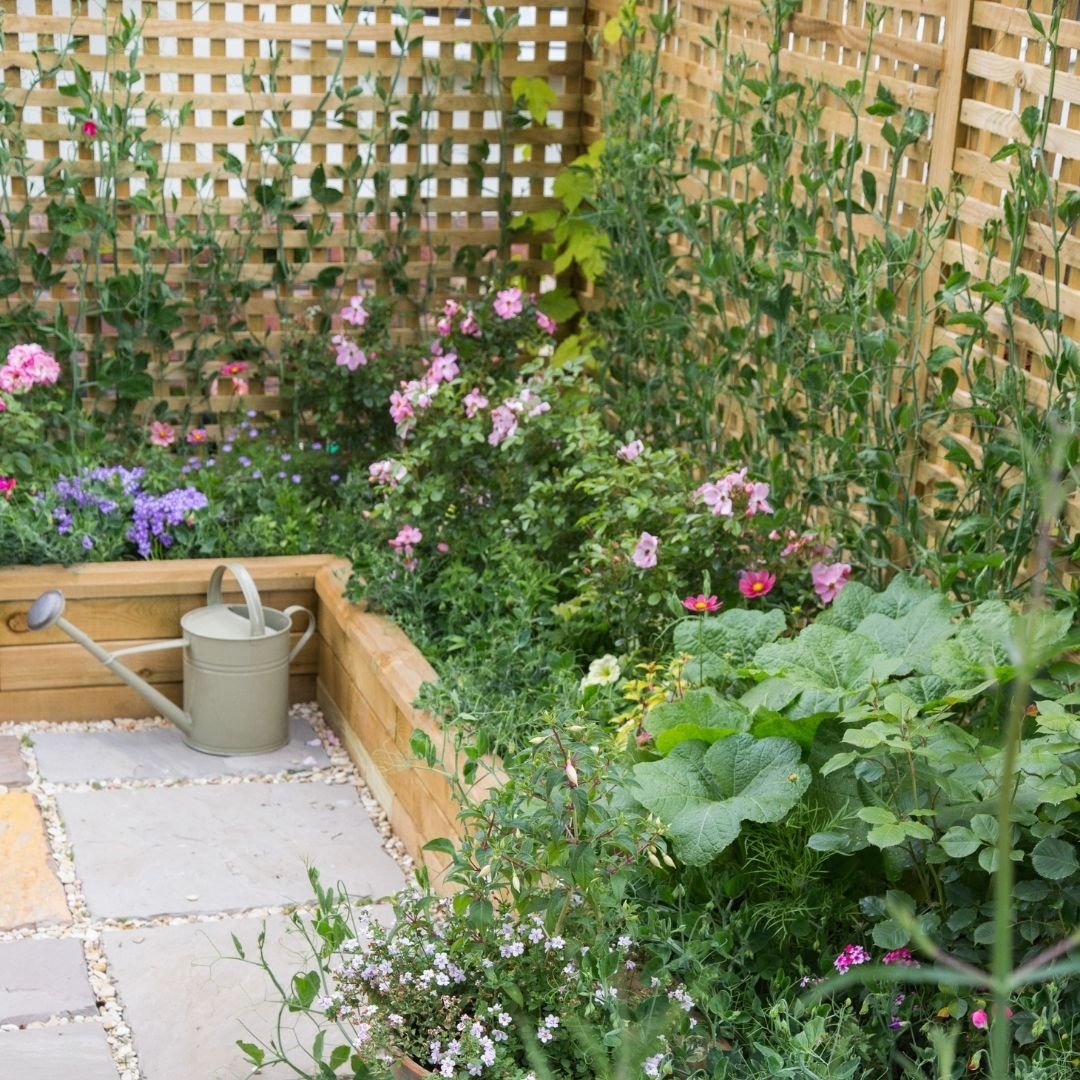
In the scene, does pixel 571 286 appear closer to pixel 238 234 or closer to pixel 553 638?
pixel 238 234

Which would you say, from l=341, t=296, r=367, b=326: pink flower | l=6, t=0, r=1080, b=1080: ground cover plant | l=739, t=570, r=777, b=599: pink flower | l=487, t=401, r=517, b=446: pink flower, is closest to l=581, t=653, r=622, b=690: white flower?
l=6, t=0, r=1080, b=1080: ground cover plant

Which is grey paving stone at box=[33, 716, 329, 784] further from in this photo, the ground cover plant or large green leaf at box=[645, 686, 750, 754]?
large green leaf at box=[645, 686, 750, 754]

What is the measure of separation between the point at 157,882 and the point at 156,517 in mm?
1194

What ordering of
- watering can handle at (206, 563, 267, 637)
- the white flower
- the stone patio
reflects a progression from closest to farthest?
the stone patio
the white flower
watering can handle at (206, 563, 267, 637)

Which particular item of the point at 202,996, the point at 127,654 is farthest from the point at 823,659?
the point at 127,654

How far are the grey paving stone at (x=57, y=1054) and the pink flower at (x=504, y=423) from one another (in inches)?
63.0

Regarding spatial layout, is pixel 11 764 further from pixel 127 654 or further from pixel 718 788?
pixel 718 788

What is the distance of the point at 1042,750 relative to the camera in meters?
1.89

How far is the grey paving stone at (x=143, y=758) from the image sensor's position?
341cm

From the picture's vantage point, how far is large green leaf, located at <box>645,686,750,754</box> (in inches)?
85.4

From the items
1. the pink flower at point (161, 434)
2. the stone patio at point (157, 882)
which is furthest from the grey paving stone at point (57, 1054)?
the pink flower at point (161, 434)

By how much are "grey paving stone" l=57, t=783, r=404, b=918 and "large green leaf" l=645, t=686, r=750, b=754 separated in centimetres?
93

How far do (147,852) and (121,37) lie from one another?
7.29 ft

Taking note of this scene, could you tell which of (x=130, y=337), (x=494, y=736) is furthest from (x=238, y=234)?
(x=494, y=736)
